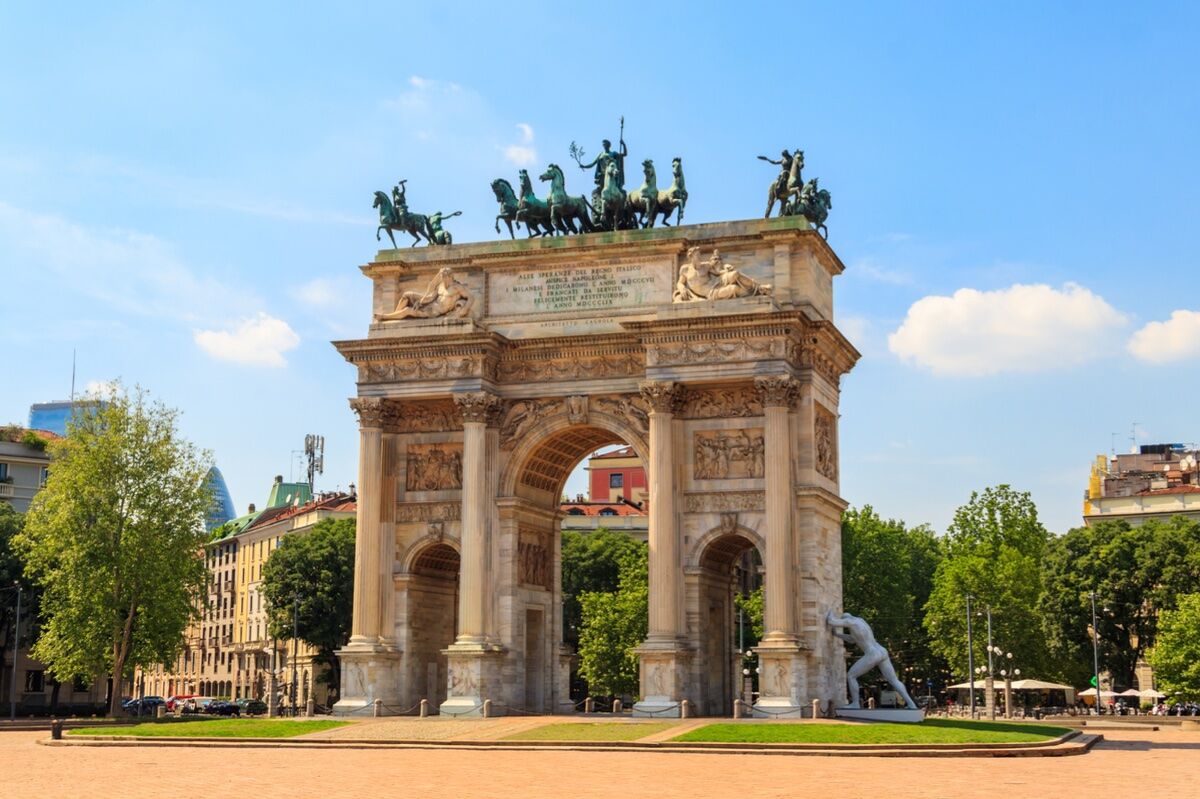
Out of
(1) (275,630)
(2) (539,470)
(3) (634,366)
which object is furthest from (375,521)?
(1) (275,630)

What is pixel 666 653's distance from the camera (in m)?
46.4

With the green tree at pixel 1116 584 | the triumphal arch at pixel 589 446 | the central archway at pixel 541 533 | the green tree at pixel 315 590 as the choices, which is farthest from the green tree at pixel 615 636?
the triumphal arch at pixel 589 446

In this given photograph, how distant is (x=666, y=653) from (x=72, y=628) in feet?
93.7

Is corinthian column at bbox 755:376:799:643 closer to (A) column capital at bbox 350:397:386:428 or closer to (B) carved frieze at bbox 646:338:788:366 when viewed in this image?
(B) carved frieze at bbox 646:338:788:366

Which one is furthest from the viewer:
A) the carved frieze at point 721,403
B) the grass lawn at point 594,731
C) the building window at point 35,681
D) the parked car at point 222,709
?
the building window at point 35,681

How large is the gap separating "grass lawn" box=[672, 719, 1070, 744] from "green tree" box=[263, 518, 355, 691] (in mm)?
44492

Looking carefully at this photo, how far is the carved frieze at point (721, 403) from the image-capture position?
48531 mm

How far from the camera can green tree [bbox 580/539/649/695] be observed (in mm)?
80438

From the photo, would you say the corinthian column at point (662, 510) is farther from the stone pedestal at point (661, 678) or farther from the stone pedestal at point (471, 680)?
the stone pedestal at point (471, 680)

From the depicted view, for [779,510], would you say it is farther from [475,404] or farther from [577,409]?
[475,404]

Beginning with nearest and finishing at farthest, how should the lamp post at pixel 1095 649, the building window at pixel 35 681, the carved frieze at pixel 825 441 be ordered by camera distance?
1. the carved frieze at pixel 825 441
2. the lamp post at pixel 1095 649
3. the building window at pixel 35 681

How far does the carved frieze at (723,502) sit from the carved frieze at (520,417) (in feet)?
18.6

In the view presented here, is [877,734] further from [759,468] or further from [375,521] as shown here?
[375,521]

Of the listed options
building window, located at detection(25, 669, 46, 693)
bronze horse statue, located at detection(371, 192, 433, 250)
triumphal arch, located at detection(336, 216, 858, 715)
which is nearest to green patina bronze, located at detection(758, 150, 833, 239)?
triumphal arch, located at detection(336, 216, 858, 715)
